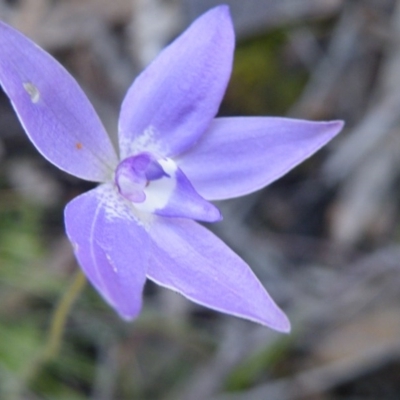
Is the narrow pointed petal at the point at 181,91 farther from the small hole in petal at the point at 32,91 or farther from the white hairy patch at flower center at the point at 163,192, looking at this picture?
the small hole in petal at the point at 32,91

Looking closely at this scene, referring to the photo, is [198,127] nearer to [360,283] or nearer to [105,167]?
[105,167]

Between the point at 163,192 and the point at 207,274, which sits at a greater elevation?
the point at 163,192

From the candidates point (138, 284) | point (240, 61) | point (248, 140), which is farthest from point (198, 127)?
point (240, 61)

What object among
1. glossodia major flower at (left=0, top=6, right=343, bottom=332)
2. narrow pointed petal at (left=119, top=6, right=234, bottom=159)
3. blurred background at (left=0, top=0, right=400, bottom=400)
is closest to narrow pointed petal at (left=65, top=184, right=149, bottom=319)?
glossodia major flower at (left=0, top=6, right=343, bottom=332)

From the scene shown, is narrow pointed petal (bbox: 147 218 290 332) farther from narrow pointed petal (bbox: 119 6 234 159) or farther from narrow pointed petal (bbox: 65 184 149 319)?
narrow pointed petal (bbox: 119 6 234 159)

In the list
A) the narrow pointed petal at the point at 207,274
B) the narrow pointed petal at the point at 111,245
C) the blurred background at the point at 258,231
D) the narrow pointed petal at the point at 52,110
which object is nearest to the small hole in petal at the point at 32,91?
the narrow pointed petal at the point at 52,110

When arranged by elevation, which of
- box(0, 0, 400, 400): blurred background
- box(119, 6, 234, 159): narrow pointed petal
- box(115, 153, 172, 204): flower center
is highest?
box(119, 6, 234, 159): narrow pointed petal

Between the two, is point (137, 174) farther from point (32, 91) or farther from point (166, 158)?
point (32, 91)

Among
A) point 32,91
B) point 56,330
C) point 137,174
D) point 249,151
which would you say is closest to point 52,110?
point 32,91
